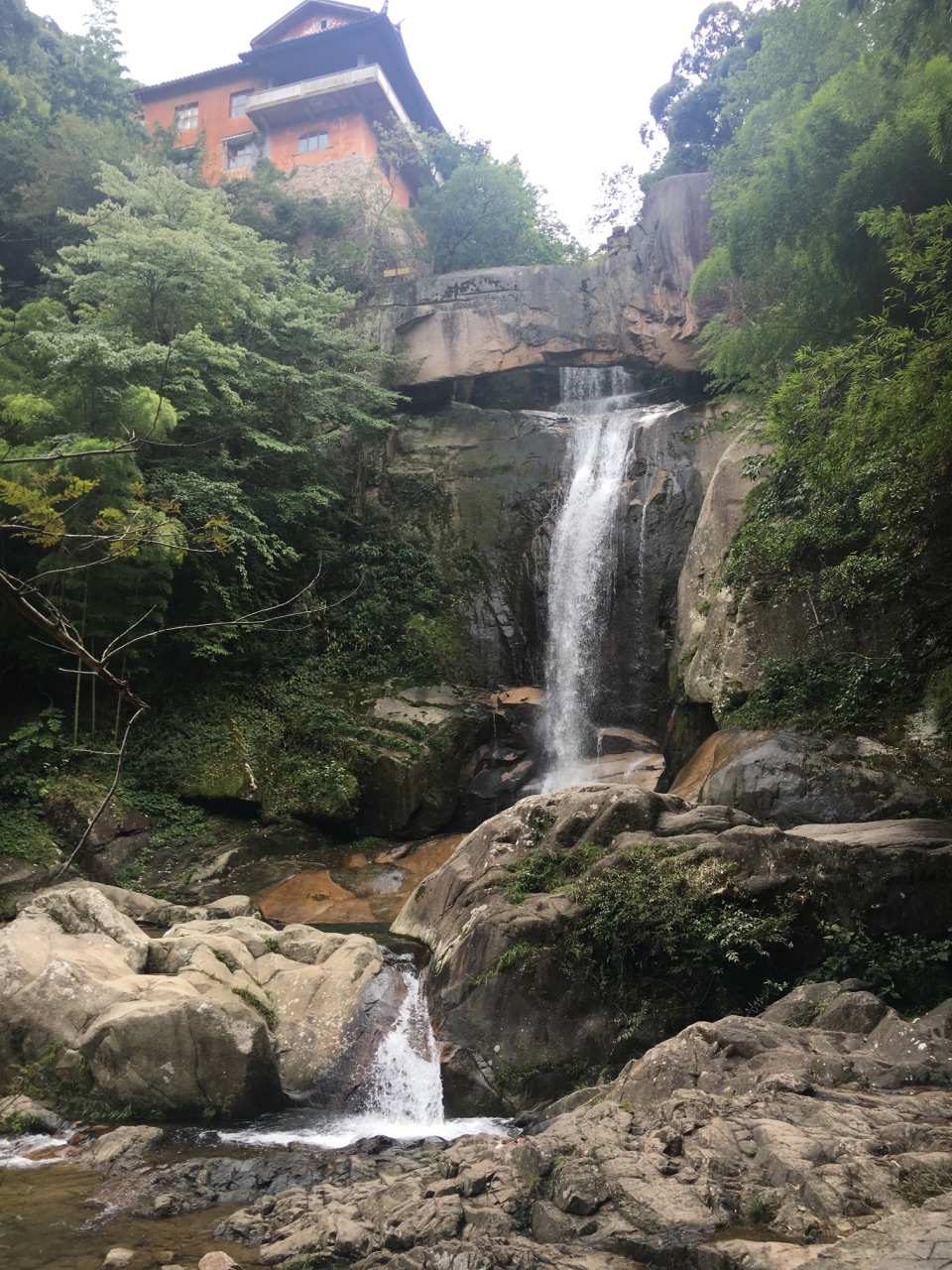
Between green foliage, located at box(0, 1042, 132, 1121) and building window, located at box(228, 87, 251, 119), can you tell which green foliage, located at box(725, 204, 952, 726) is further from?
building window, located at box(228, 87, 251, 119)

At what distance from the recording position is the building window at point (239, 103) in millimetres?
29812

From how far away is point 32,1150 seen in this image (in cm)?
594

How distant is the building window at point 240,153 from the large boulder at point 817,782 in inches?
1120

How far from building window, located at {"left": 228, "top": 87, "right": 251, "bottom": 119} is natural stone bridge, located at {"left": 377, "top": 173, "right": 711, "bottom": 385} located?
13.5 meters

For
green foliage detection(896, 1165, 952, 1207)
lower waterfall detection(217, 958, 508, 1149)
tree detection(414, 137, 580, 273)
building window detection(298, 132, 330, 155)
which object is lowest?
lower waterfall detection(217, 958, 508, 1149)

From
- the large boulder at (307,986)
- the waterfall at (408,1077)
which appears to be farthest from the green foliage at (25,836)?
the waterfall at (408,1077)

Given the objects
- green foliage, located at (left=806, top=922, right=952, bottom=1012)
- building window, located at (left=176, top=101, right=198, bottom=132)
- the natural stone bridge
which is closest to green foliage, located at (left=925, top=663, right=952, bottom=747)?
green foliage, located at (left=806, top=922, right=952, bottom=1012)

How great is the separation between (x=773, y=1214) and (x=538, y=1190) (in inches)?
51.0

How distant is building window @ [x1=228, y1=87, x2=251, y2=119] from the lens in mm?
29812

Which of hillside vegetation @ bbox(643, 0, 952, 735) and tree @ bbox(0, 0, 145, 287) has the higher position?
tree @ bbox(0, 0, 145, 287)

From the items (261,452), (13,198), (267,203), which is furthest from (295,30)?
(261,452)

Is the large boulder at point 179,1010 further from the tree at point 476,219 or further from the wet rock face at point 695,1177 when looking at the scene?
the tree at point 476,219

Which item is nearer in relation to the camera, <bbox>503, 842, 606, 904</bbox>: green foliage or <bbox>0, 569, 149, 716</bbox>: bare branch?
<bbox>0, 569, 149, 716</bbox>: bare branch

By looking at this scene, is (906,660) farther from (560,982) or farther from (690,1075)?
(690,1075)
